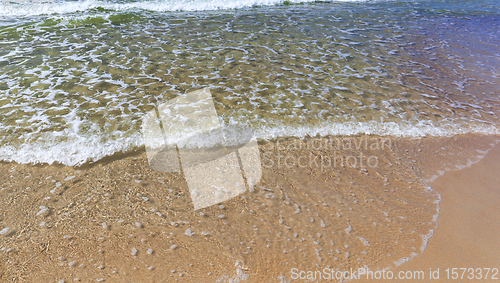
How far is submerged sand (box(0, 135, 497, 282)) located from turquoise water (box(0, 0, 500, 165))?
627 millimetres

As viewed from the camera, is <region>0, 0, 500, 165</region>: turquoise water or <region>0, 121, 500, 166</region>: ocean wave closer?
<region>0, 121, 500, 166</region>: ocean wave

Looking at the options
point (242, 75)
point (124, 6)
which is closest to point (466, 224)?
point (242, 75)

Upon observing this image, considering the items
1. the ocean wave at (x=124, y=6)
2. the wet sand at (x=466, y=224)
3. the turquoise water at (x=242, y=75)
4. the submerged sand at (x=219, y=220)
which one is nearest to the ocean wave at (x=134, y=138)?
the turquoise water at (x=242, y=75)

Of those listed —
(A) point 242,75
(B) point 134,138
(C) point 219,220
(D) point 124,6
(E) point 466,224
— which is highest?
(D) point 124,6

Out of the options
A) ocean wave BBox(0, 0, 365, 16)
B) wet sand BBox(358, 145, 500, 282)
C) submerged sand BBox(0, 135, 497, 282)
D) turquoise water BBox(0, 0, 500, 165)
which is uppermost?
ocean wave BBox(0, 0, 365, 16)

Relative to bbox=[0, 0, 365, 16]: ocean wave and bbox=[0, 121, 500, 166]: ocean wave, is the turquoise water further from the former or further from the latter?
bbox=[0, 0, 365, 16]: ocean wave

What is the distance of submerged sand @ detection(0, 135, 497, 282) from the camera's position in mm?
2518

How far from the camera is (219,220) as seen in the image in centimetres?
296

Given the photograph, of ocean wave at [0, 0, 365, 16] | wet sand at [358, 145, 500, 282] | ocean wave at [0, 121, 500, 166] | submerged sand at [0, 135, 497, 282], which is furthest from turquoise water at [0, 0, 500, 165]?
wet sand at [358, 145, 500, 282]

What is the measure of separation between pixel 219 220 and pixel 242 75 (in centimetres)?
395

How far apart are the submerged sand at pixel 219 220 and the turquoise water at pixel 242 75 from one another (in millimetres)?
627

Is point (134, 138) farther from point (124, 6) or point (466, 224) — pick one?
point (124, 6)

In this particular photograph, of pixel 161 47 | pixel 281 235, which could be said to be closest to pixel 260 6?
pixel 161 47

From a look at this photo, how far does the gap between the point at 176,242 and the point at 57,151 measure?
2.50 m
